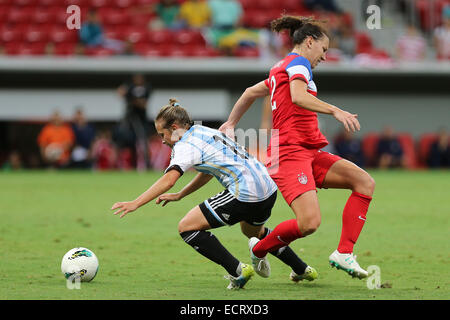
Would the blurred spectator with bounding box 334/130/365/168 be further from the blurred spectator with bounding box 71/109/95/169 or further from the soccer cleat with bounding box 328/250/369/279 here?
the soccer cleat with bounding box 328/250/369/279

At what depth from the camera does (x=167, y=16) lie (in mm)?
23797

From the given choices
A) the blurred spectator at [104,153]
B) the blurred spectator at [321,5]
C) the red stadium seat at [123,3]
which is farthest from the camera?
the blurred spectator at [321,5]

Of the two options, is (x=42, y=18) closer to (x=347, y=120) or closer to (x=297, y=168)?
(x=297, y=168)

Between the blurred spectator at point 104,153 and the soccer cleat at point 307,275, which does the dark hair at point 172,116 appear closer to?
the soccer cleat at point 307,275

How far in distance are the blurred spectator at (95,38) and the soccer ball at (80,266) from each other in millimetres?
16342

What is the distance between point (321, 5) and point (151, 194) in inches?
787

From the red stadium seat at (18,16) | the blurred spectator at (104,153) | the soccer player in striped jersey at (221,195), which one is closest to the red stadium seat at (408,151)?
the blurred spectator at (104,153)

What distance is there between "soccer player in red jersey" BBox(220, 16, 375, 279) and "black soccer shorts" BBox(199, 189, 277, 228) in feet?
0.69

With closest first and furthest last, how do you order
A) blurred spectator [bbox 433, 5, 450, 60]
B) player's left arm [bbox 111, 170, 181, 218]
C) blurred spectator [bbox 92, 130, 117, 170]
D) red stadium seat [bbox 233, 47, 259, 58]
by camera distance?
1. player's left arm [bbox 111, 170, 181, 218]
2. blurred spectator [bbox 92, 130, 117, 170]
3. red stadium seat [bbox 233, 47, 259, 58]
4. blurred spectator [bbox 433, 5, 450, 60]

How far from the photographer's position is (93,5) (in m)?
24.5

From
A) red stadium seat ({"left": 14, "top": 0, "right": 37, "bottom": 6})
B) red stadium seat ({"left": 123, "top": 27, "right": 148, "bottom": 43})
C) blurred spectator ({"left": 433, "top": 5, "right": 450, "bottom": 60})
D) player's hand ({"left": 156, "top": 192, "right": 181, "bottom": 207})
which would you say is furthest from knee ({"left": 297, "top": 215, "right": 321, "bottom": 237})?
red stadium seat ({"left": 14, "top": 0, "right": 37, "bottom": 6})

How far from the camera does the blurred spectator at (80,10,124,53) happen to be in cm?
2216

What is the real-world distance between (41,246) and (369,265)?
3.49m

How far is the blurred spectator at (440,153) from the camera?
2261cm
